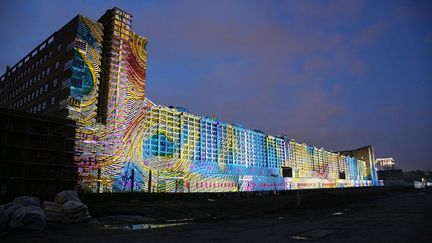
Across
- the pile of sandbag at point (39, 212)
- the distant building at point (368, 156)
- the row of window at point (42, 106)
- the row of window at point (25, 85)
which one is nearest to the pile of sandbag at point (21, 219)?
the pile of sandbag at point (39, 212)

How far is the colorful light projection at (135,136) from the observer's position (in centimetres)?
4744

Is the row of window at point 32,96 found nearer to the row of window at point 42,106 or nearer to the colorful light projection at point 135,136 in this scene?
the row of window at point 42,106

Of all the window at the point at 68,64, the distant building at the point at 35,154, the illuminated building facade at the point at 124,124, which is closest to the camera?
the distant building at the point at 35,154

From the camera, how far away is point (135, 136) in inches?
2087

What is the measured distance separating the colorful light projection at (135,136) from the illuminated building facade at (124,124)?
14 centimetres

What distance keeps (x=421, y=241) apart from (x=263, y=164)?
268ft

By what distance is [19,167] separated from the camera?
2472 cm

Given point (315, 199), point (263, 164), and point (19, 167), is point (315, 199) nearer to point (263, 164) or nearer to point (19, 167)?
point (19, 167)

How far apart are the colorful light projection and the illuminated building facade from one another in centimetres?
14

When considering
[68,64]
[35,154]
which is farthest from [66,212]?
[68,64]

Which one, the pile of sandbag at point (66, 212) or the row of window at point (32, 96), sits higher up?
the row of window at point (32, 96)

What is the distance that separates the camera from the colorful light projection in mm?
47438

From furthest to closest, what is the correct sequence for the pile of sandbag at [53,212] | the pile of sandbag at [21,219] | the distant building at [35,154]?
the distant building at [35,154] → the pile of sandbag at [53,212] → the pile of sandbag at [21,219]

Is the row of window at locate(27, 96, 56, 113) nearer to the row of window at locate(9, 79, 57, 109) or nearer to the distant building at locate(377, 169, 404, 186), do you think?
the row of window at locate(9, 79, 57, 109)
